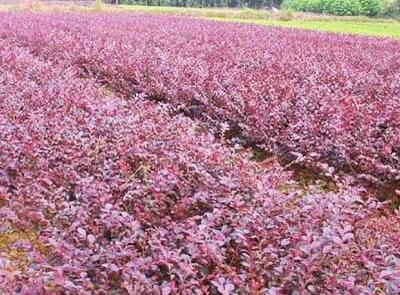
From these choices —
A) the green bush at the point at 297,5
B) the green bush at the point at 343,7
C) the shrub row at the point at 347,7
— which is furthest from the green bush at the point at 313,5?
the green bush at the point at 343,7

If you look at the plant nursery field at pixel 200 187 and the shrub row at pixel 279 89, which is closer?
the plant nursery field at pixel 200 187

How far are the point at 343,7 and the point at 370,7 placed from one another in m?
2.41

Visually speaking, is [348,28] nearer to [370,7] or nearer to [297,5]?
[370,7]

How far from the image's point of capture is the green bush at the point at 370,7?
46.6m

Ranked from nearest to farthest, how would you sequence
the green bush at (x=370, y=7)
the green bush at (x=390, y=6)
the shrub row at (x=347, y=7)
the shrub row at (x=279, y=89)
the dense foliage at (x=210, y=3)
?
the shrub row at (x=279, y=89), the green bush at (x=390, y=6), the green bush at (x=370, y=7), the shrub row at (x=347, y=7), the dense foliage at (x=210, y=3)

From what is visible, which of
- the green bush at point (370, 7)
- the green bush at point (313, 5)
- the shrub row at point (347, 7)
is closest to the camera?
the green bush at point (370, 7)

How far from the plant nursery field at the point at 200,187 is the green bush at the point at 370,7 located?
43.5 meters

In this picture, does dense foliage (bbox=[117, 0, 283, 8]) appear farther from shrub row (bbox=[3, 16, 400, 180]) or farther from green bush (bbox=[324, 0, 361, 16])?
shrub row (bbox=[3, 16, 400, 180])

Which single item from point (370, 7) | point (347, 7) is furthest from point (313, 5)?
point (370, 7)

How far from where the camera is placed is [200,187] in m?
3.12

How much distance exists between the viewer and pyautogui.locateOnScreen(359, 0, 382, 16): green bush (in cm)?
4661

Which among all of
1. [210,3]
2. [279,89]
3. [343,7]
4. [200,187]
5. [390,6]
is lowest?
[200,187]

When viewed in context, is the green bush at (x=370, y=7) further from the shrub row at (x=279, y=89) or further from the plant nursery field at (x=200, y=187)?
the plant nursery field at (x=200, y=187)

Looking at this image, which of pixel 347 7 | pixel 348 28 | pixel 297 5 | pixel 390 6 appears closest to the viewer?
pixel 348 28
